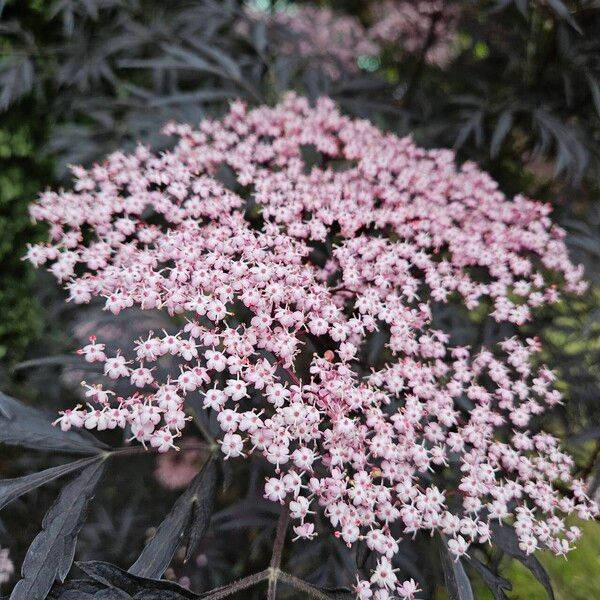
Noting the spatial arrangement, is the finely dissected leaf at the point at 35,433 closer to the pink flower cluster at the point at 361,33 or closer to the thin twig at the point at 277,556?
the thin twig at the point at 277,556

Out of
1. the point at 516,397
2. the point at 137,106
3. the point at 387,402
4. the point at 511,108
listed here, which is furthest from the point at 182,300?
the point at 511,108

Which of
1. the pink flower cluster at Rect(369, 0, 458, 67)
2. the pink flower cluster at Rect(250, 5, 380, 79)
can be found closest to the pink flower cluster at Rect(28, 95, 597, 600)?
the pink flower cluster at Rect(250, 5, 380, 79)

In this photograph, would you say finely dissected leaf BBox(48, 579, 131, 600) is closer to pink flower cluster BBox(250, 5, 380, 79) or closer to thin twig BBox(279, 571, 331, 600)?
thin twig BBox(279, 571, 331, 600)

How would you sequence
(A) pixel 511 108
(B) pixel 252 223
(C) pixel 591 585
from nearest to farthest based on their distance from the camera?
(B) pixel 252 223 → (A) pixel 511 108 → (C) pixel 591 585

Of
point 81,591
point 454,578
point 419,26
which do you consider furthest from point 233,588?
point 419,26

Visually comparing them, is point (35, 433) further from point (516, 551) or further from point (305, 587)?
point (516, 551)

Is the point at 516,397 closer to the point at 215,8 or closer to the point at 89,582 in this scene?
the point at 89,582
